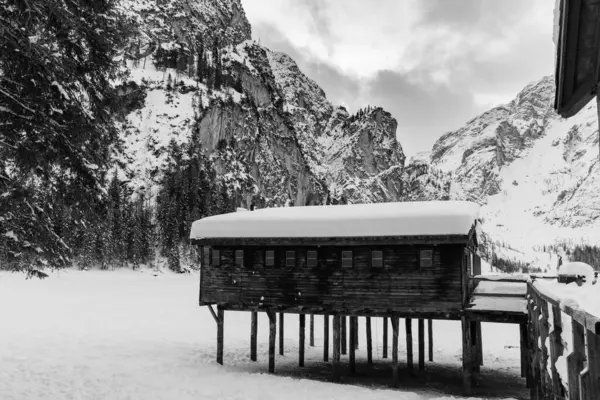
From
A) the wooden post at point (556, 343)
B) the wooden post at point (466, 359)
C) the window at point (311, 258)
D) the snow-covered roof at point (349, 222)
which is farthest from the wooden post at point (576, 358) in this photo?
the window at point (311, 258)

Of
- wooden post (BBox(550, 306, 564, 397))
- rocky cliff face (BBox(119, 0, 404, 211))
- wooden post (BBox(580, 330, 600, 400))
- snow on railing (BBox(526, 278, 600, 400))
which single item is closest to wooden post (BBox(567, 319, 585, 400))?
snow on railing (BBox(526, 278, 600, 400))

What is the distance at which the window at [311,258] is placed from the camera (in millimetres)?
21359

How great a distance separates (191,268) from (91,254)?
1886cm

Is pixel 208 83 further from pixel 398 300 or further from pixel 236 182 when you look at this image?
pixel 398 300

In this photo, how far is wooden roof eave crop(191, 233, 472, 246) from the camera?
61.0ft

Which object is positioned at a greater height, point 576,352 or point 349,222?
point 349,222

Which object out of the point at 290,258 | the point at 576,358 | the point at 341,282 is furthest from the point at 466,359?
the point at 576,358

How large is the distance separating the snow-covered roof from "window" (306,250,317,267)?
1.02m

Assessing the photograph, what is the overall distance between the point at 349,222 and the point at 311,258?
245 centimetres

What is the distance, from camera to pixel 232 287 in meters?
23.1

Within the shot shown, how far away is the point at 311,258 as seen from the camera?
70.3 feet

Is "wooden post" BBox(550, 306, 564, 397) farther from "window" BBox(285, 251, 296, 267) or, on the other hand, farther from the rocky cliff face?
the rocky cliff face

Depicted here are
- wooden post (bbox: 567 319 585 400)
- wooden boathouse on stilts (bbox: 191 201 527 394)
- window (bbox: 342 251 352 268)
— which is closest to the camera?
wooden post (bbox: 567 319 585 400)

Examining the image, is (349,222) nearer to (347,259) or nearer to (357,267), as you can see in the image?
(347,259)
